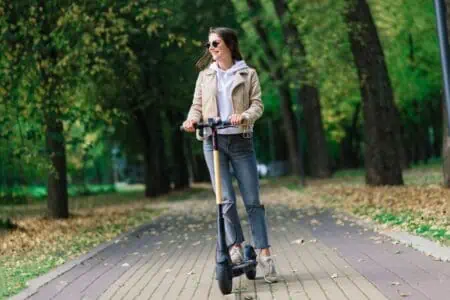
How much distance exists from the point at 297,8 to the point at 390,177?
7.26 metres

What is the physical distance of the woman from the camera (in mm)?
7836

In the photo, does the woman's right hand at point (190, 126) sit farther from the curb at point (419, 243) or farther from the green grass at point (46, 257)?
the curb at point (419, 243)

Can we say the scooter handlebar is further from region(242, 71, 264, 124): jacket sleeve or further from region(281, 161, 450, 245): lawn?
region(281, 161, 450, 245): lawn

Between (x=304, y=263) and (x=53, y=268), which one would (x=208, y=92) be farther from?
(x=53, y=268)

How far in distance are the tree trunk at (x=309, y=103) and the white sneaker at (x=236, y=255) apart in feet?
79.1

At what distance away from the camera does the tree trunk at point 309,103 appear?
32.2 m

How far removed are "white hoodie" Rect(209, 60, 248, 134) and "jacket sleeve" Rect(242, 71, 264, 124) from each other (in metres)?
0.17

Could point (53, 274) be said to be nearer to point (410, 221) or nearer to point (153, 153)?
point (410, 221)

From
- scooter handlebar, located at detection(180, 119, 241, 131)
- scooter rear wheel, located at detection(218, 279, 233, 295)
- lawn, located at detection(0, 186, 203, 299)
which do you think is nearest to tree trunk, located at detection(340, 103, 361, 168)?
lawn, located at detection(0, 186, 203, 299)

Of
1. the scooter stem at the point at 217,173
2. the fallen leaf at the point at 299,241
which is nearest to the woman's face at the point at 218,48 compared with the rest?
the scooter stem at the point at 217,173

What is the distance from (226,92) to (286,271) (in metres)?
2.00

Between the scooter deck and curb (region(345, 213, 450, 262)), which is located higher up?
the scooter deck

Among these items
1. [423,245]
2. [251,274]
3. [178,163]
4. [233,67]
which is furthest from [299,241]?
[178,163]

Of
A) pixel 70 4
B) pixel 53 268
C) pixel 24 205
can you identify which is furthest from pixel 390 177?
pixel 24 205
